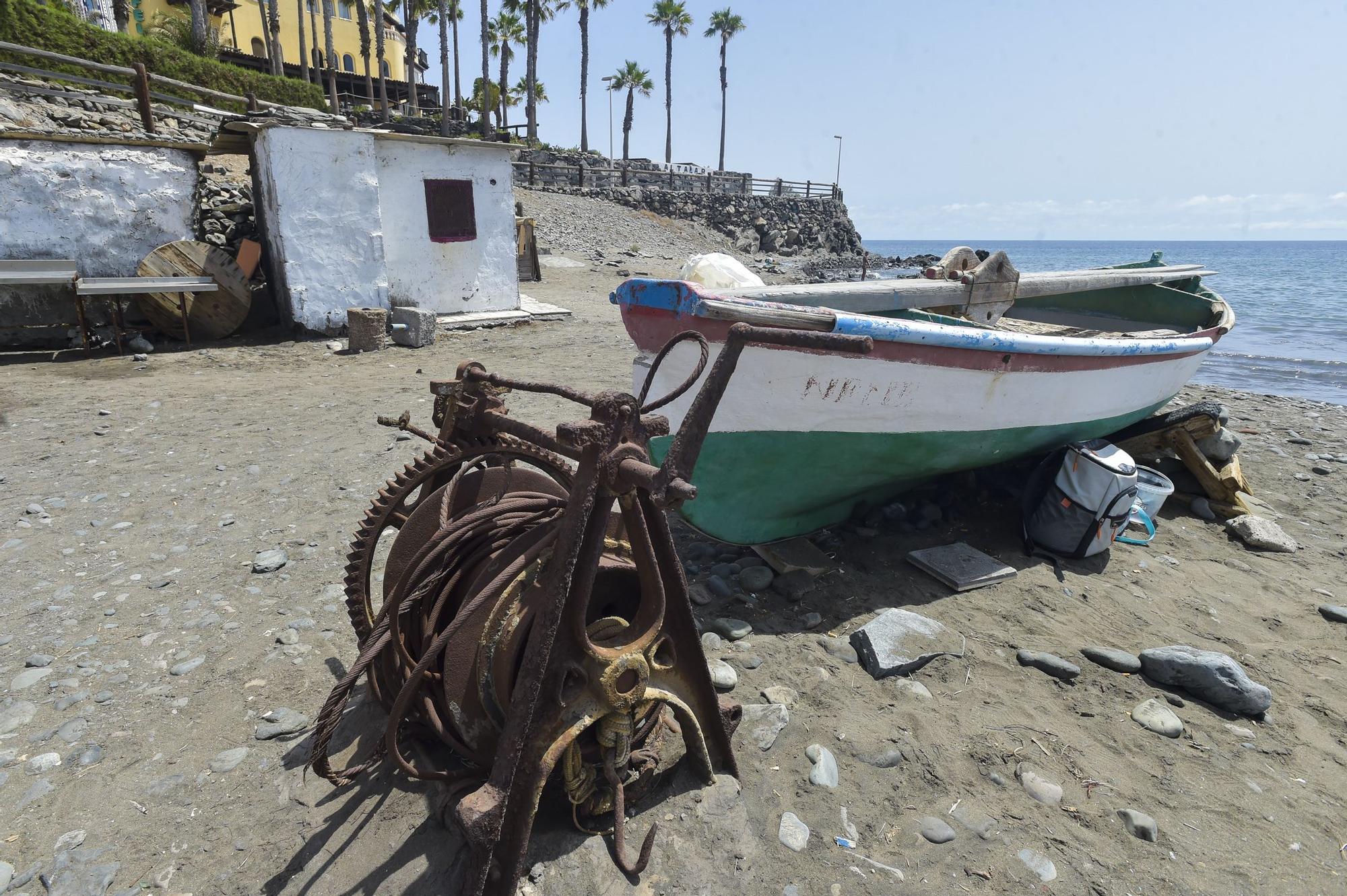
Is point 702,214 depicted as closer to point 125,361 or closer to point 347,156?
point 347,156

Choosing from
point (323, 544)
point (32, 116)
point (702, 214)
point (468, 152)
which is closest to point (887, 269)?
point (702, 214)

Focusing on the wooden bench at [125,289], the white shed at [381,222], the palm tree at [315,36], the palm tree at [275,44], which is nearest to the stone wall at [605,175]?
the palm tree at [315,36]

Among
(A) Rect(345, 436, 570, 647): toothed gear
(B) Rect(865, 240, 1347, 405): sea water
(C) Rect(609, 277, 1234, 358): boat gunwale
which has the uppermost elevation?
(C) Rect(609, 277, 1234, 358): boat gunwale

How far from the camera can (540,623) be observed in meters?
2.02

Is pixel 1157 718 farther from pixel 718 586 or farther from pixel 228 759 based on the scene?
pixel 228 759

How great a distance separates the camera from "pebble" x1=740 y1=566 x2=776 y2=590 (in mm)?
4207

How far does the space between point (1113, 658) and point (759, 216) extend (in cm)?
4409

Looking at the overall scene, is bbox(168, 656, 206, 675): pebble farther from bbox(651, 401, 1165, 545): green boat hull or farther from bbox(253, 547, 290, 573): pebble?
bbox(651, 401, 1165, 545): green boat hull

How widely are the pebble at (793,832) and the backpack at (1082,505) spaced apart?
3.03m

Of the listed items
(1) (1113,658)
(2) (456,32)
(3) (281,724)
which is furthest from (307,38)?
(1) (1113,658)

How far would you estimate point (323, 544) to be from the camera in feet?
14.4

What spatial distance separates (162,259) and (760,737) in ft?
36.1

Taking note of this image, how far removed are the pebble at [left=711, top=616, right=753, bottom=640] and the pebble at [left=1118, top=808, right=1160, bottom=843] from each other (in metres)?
1.74

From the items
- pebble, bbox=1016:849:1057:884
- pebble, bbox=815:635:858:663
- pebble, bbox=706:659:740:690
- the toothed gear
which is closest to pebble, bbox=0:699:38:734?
the toothed gear
